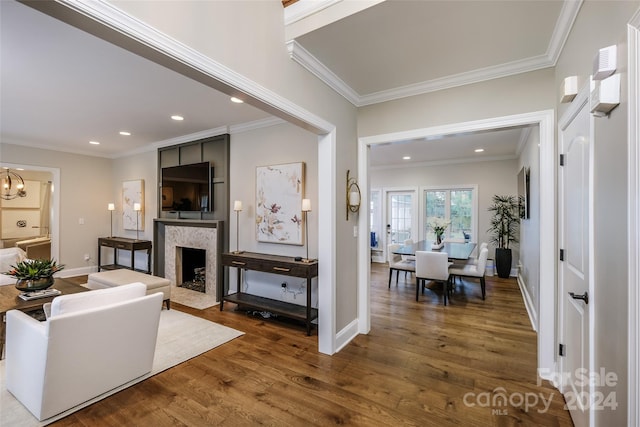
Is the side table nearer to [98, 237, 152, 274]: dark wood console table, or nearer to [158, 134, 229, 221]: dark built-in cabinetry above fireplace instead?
[158, 134, 229, 221]: dark built-in cabinetry above fireplace

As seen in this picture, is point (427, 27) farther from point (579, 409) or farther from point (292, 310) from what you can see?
point (292, 310)

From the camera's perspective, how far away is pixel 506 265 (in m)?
5.81

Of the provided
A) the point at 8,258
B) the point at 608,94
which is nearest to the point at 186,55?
the point at 608,94

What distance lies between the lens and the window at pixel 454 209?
677 centimetres

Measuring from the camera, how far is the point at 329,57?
240cm

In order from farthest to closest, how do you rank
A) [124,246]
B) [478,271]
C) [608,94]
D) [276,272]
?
[124,246] → [478,271] → [276,272] → [608,94]

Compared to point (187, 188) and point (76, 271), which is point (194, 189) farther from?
point (76, 271)

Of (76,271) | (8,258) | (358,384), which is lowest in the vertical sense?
(358,384)

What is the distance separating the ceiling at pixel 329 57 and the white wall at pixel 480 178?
15.3 ft

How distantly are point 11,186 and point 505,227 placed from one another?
37.9ft

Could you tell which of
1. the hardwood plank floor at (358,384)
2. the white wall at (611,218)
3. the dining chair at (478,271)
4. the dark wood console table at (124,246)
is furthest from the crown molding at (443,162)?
the dark wood console table at (124,246)

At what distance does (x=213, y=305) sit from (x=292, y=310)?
1.45m

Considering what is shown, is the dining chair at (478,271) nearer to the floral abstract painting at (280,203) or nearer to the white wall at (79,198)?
the floral abstract painting at (280,203)

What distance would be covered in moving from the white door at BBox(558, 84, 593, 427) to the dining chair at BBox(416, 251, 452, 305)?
6.38 ft
